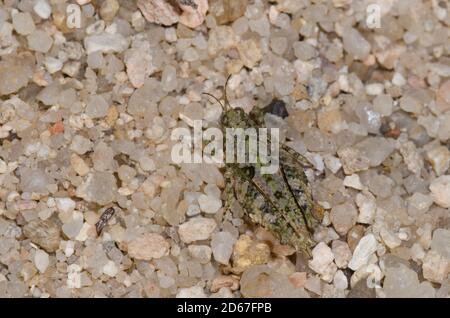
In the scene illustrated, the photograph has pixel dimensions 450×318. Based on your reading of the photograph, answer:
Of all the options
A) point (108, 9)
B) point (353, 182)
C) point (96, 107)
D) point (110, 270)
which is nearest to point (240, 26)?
point (108, 9)

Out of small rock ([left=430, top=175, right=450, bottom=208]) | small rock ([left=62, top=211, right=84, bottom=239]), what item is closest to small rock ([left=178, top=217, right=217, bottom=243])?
small rock ([left=62, top=211, right=84, bottom=239])

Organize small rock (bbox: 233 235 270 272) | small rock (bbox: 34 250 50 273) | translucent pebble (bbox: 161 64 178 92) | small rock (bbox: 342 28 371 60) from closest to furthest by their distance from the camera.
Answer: small rock (bbox: 34 250 50 273), small rock (bbox: 233 235 270 272), translucent pebble (bbox: 161 64 178 92), small rock (bbox: 342 28 371 60)

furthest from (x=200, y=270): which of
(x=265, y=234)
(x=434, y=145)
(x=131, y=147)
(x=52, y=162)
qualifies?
(x=434, y=145)

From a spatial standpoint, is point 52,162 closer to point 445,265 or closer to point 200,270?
point 200,270

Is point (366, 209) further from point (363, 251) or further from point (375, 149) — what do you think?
point (375, 149)

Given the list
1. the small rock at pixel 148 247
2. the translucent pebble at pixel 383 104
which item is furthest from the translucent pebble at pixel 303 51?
the small rock at pixel 148 247

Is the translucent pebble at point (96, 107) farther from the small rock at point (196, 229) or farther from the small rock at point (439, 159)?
the small rock at point (439, 159)

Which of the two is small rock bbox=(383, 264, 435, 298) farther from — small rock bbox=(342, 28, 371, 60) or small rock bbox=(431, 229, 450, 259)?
small rock bbox=(342, 28, 371, 60)
